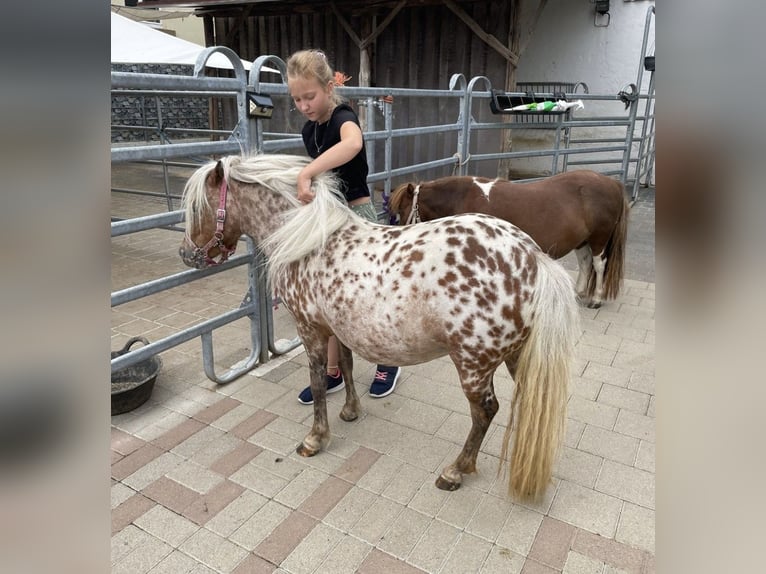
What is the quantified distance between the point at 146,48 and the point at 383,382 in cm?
523

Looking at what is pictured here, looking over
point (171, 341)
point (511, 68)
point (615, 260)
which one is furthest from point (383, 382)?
point (511, 68)

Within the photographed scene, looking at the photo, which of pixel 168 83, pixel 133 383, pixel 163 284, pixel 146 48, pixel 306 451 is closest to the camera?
A: pixel 168 83

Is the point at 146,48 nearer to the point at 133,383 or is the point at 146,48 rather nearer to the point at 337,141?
the point at 133,383

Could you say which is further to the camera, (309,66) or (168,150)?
(168,150)

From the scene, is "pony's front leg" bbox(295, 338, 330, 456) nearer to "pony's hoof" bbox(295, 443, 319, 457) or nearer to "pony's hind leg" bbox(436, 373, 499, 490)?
"pony's hoof" bbox(295, 443, 319, 457)

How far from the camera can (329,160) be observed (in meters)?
2.15

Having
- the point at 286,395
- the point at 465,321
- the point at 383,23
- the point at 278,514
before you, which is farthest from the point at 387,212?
the point at 383,23

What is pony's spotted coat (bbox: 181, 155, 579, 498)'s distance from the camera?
1.88 m

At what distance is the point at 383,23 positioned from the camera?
709cm

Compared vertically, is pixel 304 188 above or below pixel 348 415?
above

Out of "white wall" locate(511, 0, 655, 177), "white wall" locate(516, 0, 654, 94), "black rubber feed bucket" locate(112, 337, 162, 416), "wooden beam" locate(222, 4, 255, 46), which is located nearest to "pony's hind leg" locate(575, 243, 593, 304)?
"black rubber feed bucket" locate(112, 337, 162, 416)
